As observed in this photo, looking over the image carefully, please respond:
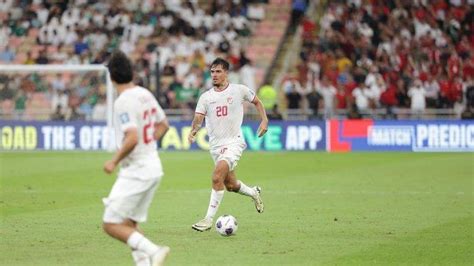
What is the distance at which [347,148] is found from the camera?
1309 inches

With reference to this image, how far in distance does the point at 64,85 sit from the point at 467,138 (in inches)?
503

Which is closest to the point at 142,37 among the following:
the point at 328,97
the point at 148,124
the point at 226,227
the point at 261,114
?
the point at 328,97

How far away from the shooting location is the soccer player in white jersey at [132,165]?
9406 mm

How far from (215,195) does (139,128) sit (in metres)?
4.61

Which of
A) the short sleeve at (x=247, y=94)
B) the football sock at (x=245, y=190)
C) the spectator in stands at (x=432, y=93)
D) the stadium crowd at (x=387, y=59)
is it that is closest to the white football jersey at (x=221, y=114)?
the short sleeve at (x=247, y=94)

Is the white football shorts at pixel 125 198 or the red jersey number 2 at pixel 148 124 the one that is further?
the red jersey number 2 at pixel 148 124

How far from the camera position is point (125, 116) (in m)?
9.44

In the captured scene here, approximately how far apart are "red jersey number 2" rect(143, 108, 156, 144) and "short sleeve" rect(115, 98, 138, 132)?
15cm

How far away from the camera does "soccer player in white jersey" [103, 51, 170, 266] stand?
370 inches

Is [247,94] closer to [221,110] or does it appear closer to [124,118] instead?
[221,110]

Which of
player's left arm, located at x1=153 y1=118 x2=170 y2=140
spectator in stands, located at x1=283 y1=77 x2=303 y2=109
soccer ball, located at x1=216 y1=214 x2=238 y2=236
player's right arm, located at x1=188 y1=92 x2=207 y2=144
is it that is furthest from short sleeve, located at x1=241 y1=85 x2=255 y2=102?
spectator in stands, located at x1=283 y1=77 x2=303 y2=109

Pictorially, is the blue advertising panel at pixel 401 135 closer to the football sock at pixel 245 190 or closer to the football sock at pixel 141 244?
the football sock at pixel 245 190

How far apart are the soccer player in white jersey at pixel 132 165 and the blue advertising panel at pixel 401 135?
2356 cm

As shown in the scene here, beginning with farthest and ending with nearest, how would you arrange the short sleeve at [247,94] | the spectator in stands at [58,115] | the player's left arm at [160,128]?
the spectator in stands at [58,115] → the short sleeve at [247,94] → the player's left arm at [160,128]
